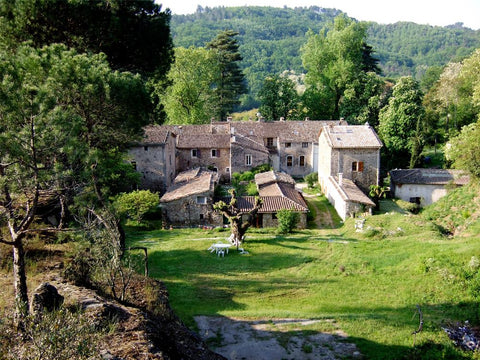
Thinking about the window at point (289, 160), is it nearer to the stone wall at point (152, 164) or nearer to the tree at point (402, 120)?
the tree at point (402, 120)

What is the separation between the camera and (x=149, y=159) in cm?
3753

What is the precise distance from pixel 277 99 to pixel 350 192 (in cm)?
2484

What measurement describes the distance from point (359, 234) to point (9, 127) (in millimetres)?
21902

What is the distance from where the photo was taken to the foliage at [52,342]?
20.7 ft

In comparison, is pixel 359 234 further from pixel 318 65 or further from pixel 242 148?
pixel 318 65

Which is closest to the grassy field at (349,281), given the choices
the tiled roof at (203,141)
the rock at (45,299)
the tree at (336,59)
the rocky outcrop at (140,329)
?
the rocky outcrop at (140,329)

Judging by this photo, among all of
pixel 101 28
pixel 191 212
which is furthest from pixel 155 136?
pixel 101 28

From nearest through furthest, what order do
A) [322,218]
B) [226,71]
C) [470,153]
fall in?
[470,153]
[322,218]
[226,71]

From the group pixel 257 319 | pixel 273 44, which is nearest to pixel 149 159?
pixel 257 319

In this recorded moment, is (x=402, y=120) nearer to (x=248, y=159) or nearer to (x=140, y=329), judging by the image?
(x=248, y=159)

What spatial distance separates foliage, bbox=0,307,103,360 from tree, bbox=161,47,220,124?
48257mm

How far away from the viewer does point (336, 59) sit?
5778 cm

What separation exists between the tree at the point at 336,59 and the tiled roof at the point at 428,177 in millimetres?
18986

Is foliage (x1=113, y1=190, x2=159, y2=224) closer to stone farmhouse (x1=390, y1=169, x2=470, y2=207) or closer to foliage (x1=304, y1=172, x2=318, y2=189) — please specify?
foliage (x1=304, y1=172, x2=318, y2=189)
